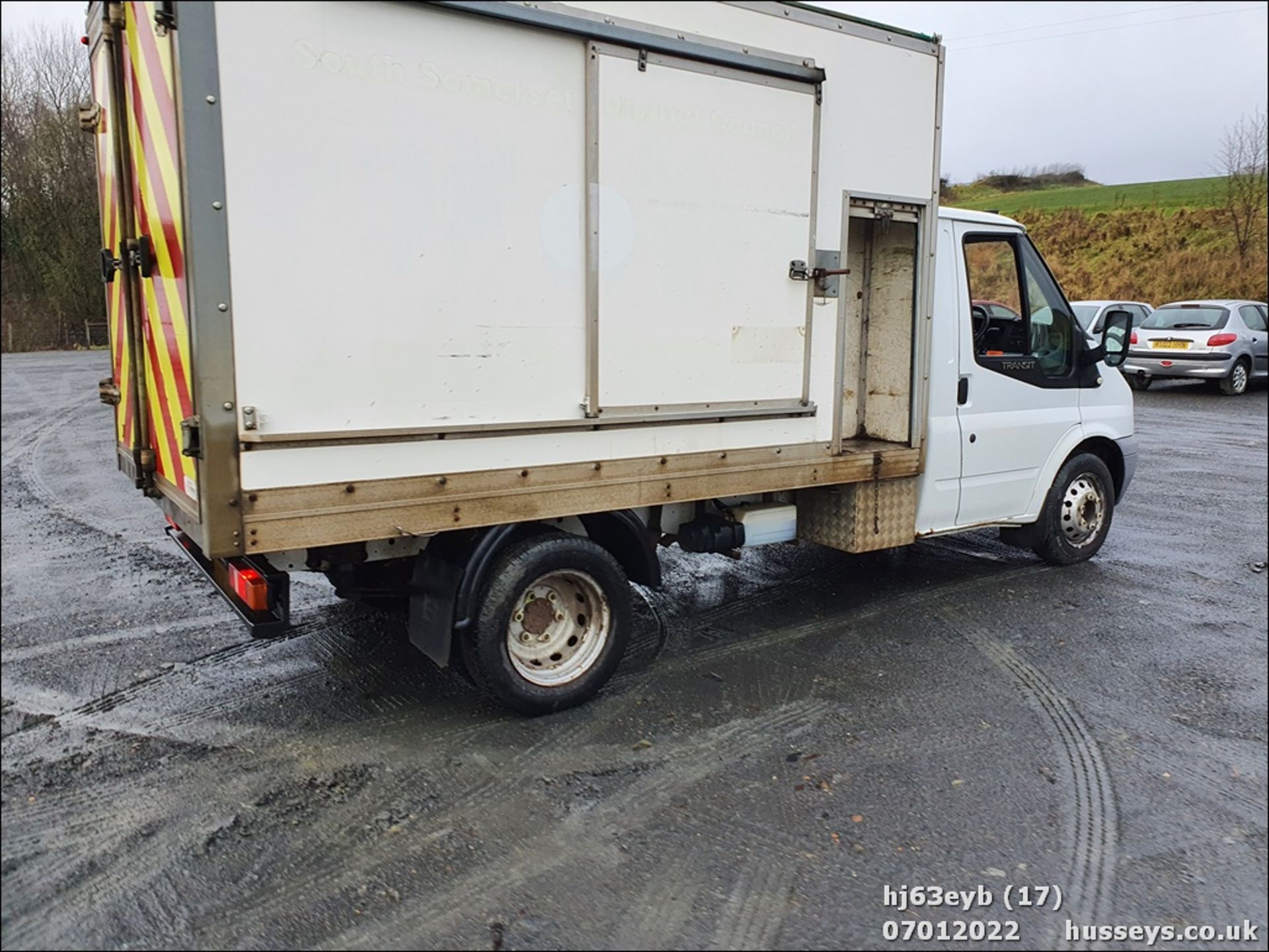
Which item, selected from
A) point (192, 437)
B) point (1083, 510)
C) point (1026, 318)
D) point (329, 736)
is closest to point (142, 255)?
point (192, 437)

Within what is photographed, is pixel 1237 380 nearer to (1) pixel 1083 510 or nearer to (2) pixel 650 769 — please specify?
(1) pixel 1083 510

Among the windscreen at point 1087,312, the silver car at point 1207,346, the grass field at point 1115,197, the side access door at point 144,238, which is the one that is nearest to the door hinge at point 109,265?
the side access door at point 144,238

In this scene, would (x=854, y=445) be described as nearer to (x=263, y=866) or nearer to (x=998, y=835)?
(x=998, y=835)

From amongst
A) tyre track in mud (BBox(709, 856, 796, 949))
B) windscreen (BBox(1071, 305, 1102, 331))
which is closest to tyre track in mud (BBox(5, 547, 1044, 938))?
tyre track in mud (BBox(709, 856, 796, 949))

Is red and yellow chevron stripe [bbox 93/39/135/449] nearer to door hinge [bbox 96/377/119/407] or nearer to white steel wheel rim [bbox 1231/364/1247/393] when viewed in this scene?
door hinge [bbox 96/377/119/407]

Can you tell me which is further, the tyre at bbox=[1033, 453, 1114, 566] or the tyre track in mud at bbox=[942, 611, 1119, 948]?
the tyre at bbox=[1033, 453, 1114, 566]

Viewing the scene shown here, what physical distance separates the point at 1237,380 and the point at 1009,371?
1308 centimetres

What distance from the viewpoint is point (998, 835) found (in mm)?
3322

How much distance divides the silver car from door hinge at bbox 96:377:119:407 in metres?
15.7

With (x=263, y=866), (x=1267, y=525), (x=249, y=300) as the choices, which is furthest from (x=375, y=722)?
(x=1267, y=525)

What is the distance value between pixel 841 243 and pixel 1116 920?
3.19 metres

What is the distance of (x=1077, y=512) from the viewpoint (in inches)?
253

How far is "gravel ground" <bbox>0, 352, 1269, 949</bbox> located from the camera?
114 inches

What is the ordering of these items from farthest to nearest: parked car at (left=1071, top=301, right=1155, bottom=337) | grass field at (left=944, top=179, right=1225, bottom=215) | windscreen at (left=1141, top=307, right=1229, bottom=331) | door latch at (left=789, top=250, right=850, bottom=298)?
grass field at (left=944, top=179, right=1225, bottom=215), parked car at (left=1071, top=301, right=1155, bottom=337), windscreen at (left=1141, top=307, right=1229, bottom=331), door latch at (left=789, top=250, right=850, bottom=298)
